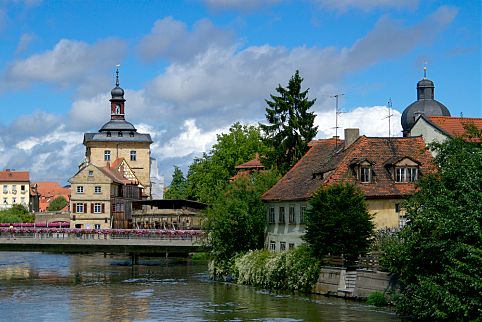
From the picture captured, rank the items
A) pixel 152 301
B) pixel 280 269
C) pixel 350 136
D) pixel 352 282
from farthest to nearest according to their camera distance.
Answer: pixel 350 136, pixel 280 269, pixel 152 301, pixel 352 282

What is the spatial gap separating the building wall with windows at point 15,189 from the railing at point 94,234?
112696mm

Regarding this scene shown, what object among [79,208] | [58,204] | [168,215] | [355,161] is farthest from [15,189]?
[355,161]

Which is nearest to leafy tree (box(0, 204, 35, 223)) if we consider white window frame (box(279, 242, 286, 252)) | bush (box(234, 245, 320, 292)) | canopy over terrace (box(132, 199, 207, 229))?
canopy over terrace (box(132, 199, 207, 229))

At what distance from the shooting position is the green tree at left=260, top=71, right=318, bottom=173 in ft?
230

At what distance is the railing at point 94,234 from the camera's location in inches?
2714

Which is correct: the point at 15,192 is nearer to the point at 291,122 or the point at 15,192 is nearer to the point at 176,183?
the point at 176,183

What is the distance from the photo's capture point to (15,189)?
180 metres

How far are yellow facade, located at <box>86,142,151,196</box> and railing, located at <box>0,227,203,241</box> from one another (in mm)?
67770

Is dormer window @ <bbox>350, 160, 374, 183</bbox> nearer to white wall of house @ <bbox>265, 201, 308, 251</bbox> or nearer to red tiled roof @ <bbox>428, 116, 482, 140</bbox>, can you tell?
white wall of house @ <bbox>265, 201, 308, 251</bbox>

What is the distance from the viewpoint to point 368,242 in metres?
46.0

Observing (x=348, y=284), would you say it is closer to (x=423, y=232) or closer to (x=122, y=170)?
(x=423, y=232)

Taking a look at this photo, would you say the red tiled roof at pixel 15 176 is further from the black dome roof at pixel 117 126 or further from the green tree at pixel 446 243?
the green tree at pixel 446 243

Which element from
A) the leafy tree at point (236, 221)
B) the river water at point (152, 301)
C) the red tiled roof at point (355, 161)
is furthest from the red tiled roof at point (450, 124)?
the river water at point (152, 301)

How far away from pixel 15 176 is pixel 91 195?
77.6 meters
